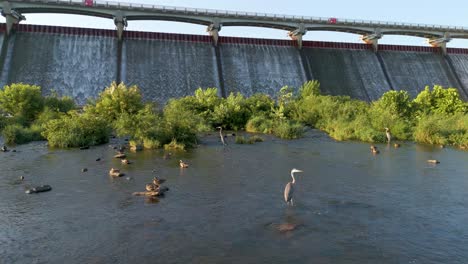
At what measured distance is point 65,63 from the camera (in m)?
47.1

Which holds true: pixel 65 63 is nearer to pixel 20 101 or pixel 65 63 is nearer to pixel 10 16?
pixel 10 16

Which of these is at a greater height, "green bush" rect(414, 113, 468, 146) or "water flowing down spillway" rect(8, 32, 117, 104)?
"water flowing down spillway" rect(8, 32, 117, 104)

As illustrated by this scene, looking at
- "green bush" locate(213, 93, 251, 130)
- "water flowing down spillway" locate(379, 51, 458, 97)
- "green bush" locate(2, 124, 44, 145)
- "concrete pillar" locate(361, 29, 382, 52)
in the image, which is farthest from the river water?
"concrete pillar" locate(361, 29, 382, 52)

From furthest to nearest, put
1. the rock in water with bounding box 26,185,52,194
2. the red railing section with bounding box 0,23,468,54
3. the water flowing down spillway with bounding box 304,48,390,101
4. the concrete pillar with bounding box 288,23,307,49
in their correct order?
the concrete pillar with bounding box 288,23,307,49 → the water flowing down spillway with bounding box 304,48,390,101 → the red railing section with bounding box 0,23,468,54 → the rock in water with bounding box 26,185,52,194

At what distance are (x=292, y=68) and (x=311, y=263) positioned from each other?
4646 cm

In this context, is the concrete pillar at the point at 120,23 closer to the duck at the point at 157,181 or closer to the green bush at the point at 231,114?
the green bush at the point at 231,114

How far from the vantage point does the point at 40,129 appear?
99.0 ft

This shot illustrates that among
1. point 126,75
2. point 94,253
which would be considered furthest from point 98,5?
point 94,253

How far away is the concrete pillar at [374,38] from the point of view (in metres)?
59.9

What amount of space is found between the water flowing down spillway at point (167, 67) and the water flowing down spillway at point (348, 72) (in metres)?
14.0

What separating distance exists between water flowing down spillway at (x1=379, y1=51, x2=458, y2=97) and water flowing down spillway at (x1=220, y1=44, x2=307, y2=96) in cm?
1360

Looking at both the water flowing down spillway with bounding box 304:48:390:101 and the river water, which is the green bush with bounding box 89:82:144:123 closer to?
the river water

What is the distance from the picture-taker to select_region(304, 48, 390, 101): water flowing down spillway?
179 ft

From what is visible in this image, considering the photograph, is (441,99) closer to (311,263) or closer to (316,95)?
(316,95)
